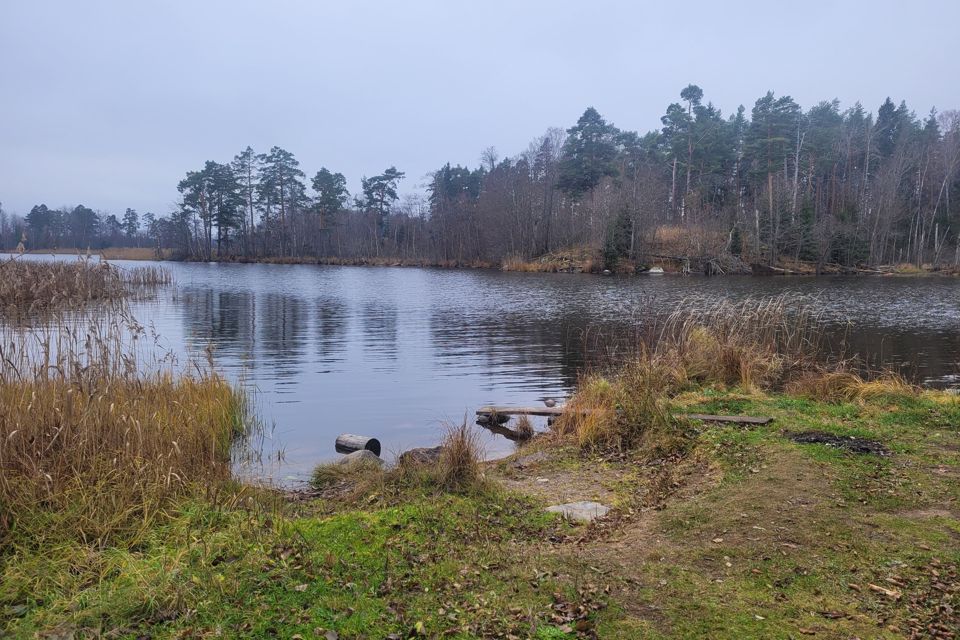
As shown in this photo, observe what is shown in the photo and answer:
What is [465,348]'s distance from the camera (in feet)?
63.5

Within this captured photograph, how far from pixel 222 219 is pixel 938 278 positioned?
83752 mm

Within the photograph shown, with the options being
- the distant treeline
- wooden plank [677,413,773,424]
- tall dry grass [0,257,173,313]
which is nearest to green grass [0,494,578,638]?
tall dry grass [0,257,173,313]

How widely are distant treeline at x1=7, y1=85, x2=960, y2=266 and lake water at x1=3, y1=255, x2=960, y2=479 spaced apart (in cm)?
2126

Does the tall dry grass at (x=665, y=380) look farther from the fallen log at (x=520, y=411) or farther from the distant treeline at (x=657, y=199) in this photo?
the distant treeline at (x=657, y=199)

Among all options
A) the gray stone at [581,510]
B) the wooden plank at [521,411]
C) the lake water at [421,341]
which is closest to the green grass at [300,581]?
the gray stone at [581,510]

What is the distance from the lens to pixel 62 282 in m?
18.4

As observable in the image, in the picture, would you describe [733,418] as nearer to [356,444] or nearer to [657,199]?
[356,444]

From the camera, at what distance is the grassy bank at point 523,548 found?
363cm

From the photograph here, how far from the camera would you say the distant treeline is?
59844mm

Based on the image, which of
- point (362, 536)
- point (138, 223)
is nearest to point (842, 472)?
point (362, 536)

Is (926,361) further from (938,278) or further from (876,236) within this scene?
(876,236)

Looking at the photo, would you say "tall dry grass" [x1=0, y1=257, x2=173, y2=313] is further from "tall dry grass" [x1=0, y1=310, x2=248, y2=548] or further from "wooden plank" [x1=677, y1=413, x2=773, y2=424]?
"wooden plank" [x1=677, y1=413, x2=773, y2=424]

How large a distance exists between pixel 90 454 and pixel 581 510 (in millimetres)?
4711

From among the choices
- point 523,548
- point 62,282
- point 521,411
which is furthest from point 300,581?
point 62,282
